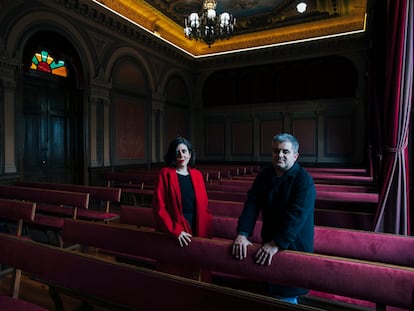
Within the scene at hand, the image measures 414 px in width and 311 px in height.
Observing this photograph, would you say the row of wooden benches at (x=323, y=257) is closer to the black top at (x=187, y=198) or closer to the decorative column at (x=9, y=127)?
the black top at (x=187, y=198)

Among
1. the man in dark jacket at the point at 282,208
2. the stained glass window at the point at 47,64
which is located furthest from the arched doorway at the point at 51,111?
the man in dark jacket at the point at 282,208

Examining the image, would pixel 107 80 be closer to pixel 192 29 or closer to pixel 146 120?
pixel 146 120

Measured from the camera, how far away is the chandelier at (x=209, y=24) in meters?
6.88

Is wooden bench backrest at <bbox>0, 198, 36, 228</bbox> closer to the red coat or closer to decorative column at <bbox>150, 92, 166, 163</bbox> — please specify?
the red coat

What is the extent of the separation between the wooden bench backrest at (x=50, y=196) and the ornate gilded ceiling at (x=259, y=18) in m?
5.46

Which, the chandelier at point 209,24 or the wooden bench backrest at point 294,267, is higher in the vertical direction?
the chandelier at point 209,24

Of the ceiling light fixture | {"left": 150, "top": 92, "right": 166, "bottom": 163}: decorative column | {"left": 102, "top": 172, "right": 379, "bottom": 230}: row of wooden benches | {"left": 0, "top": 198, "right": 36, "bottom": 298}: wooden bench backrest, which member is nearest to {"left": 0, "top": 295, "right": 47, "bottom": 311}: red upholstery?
{"left": 0, "top": 198, "right": 36, "bottom": 298}: wooden bench backrest

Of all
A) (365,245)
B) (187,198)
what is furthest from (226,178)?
(365,245)

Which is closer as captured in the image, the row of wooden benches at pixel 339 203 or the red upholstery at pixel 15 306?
the red upholstery at pixel 15 306

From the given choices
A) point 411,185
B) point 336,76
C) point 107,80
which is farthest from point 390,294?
point 336,76

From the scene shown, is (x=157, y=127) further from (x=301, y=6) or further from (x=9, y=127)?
(x=301, y=6)

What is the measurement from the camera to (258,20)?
9570 millimetres

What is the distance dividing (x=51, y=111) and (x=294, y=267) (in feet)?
23.2

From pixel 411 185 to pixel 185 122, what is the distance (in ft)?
31.4
